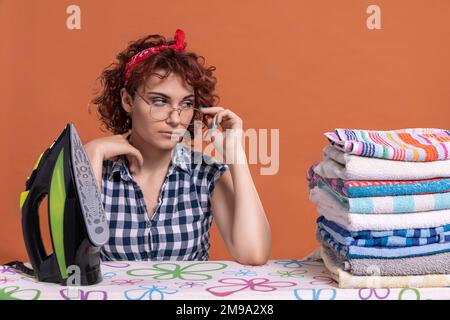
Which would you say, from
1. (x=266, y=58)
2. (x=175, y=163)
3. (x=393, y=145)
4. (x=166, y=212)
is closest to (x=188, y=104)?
(x=175, y=163)

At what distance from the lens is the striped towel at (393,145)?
1.12m

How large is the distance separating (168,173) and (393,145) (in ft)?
2.36

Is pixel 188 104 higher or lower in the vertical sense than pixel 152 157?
higher

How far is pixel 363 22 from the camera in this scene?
2.46 metres

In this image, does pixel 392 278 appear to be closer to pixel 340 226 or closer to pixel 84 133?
pixel 340 226

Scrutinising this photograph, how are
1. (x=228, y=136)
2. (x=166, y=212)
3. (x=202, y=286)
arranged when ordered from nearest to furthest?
(x=202, y=286), (x=228, y=136), (x=166, y=212)

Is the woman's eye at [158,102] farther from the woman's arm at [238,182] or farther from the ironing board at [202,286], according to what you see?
the ironing board at [202,286]

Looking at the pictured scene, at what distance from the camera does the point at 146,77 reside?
64.2 inches

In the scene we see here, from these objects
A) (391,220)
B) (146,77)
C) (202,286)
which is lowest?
(202,286)

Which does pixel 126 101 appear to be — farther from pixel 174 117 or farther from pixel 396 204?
pixel 396 204

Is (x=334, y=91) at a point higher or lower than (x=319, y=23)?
lower

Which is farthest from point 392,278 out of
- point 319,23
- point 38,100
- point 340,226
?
point 38,100

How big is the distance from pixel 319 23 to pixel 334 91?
27 cm

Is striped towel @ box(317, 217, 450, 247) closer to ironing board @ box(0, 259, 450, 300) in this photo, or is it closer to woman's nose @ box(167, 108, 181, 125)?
ironing board @ box(0, 259, 450, 300)
